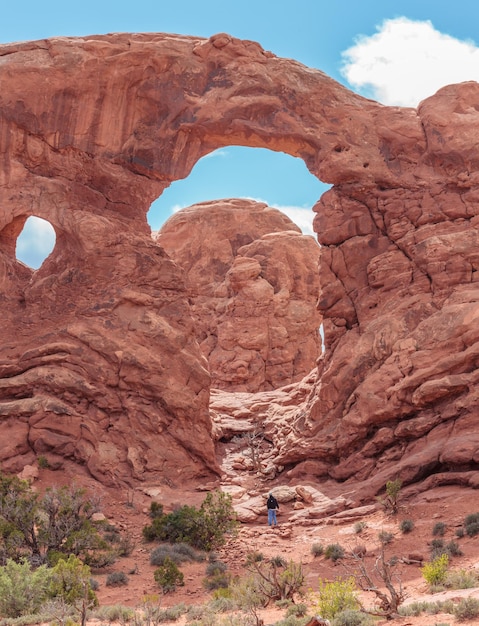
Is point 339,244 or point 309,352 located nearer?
point 339,244

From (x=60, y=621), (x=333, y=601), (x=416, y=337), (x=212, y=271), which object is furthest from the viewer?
(x=212, y=271)

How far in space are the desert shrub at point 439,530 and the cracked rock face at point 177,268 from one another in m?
3.42

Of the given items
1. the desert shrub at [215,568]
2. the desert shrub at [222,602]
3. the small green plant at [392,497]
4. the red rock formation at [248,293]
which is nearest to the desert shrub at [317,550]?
the desert shrub at [215,568]

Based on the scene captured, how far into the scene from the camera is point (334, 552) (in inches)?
569

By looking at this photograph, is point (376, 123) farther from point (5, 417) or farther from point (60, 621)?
point (60, 621)

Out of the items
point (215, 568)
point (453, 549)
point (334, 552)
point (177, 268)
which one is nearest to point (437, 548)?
point (453, 549)

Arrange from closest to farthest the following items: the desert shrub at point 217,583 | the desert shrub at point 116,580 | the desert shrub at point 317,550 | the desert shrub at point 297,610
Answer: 1. the desert shrub at point 297,610
2. the desert shrub at point 217,583
3. the desert shrub at point 116,580
4. the desert shrub at point 317,550

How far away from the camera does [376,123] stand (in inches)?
900

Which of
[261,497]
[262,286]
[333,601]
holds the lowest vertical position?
[333,601]

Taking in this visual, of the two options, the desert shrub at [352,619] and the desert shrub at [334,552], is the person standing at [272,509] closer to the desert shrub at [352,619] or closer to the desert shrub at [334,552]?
the desert shrub at [334,552]

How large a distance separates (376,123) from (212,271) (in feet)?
52.5

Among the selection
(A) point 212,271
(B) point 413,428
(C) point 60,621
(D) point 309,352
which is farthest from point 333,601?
(A) point 212,271

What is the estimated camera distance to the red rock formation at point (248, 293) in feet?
109

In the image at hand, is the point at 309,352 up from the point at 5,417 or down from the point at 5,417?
up
